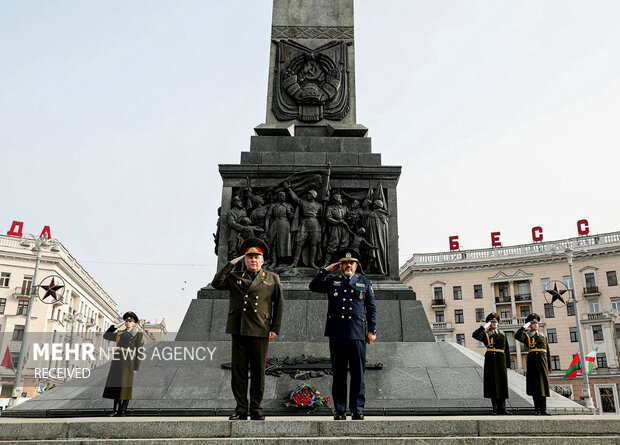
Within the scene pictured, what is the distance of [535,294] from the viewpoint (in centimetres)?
5100

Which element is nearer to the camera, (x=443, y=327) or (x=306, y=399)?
(x=306, y=399)

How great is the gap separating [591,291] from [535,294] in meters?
4.74

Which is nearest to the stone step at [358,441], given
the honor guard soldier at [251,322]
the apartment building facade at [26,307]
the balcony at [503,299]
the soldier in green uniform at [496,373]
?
the honor guard soldier at [251,322]

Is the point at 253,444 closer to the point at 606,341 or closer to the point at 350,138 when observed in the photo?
the point at 350,138

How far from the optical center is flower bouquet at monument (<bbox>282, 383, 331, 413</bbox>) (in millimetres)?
7867

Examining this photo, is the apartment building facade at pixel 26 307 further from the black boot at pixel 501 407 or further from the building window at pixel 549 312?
the black boot at pixel 501 407

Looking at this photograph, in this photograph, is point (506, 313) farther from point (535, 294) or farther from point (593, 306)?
point (593, 306)

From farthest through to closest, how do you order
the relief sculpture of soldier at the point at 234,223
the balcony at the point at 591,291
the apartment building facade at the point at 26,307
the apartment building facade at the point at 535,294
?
the balcony at the point at 591,291, the apartment building facade at the point at 535,294, the apartment building facade at the point at 26,307, the relief sculpture of soldier at the point at 234,223

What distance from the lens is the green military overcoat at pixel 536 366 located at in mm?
8133

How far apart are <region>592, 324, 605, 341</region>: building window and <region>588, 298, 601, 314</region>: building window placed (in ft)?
4.38

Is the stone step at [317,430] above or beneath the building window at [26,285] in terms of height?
beneath

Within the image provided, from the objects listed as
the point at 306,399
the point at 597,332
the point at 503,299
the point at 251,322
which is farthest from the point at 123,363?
the point at 597,332

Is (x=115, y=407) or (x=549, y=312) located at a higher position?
(x=549, y=312)

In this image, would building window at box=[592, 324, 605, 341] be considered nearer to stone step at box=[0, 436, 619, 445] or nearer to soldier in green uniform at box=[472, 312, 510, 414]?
soldier in green uniform at box=[472, 312, 510, 414]
